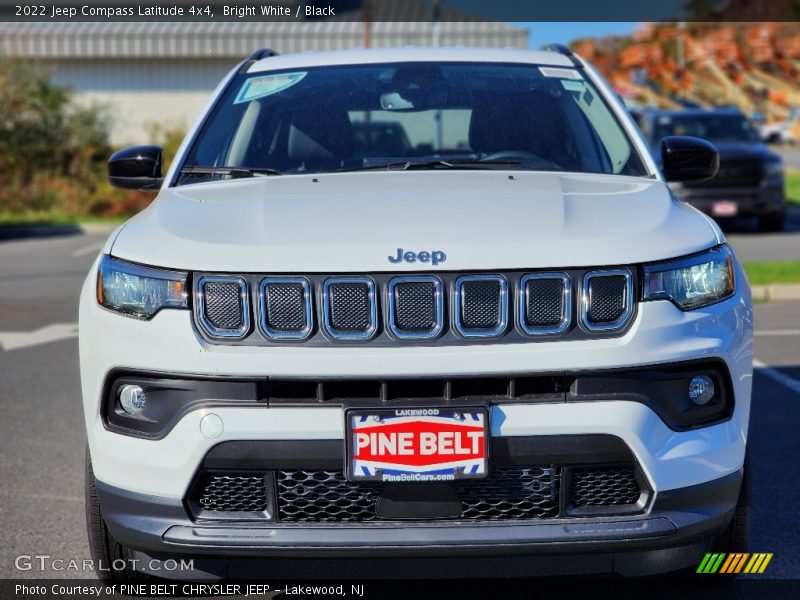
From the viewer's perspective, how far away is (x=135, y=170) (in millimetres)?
4965

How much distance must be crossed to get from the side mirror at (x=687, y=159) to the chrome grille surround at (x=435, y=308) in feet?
6.00

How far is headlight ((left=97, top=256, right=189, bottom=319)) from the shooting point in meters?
3.26

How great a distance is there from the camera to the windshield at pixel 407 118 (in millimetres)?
4527

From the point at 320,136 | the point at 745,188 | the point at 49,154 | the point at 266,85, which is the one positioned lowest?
the point at 49,154

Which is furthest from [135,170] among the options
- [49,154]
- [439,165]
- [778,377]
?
[49,154]

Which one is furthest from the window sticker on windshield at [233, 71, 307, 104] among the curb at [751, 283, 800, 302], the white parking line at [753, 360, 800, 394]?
the curb at [751, 283, 800, 302]

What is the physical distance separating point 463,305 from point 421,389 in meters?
0.24

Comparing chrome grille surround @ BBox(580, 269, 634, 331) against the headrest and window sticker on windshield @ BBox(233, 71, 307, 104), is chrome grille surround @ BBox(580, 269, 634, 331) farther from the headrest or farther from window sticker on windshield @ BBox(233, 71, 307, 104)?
window sticker on windshield @ BBox(233, 71, 307, 104)

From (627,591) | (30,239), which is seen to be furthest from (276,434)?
(30,239)

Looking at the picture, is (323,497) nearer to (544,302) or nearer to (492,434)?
(492,434)

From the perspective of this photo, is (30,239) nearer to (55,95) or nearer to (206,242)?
(55,95)

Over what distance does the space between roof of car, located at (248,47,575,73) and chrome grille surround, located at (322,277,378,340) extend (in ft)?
6.89

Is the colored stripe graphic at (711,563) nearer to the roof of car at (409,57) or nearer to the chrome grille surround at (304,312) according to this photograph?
the chrome grille surround at (304,312)

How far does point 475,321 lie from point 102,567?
1.42 metres
